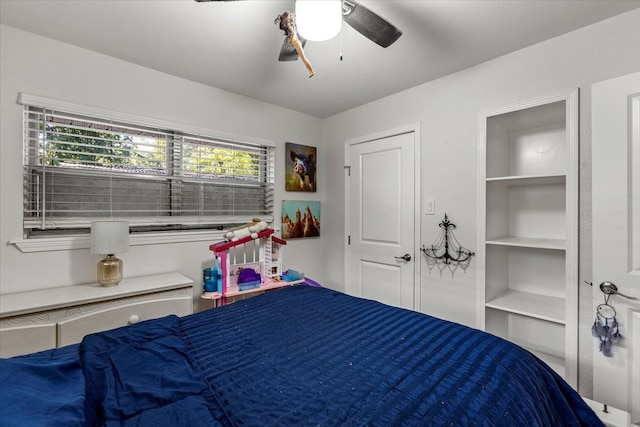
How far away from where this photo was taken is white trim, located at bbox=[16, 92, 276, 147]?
186cm

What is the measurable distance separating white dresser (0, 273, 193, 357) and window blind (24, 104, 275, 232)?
50 cm

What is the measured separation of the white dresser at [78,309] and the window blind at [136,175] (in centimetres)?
50

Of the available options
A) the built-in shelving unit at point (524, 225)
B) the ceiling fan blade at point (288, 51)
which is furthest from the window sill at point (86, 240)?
the built-in shelving unit at point (524, 225)

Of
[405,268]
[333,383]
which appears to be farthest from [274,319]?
[405,268]

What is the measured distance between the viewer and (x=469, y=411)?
841mm

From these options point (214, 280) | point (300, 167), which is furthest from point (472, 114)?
point (214, 280)

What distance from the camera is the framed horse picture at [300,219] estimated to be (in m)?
3.14

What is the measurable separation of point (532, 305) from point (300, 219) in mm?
2191

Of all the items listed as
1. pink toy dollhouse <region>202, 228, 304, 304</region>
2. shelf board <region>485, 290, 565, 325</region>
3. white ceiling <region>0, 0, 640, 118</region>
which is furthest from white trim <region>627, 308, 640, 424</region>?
pink toy dollhouse <region>202, 228, 304, 304</region>

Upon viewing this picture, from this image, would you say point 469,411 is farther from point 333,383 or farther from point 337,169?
point 337,169

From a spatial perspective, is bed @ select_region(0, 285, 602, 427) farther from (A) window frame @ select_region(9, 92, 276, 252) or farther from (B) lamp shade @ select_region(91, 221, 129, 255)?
(A) window frame @ select_region(9, 92, 276, 252)

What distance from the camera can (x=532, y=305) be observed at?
6.73ft

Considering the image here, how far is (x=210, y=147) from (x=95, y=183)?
3.05 feet

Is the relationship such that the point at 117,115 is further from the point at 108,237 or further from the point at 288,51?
the point at 288,51
